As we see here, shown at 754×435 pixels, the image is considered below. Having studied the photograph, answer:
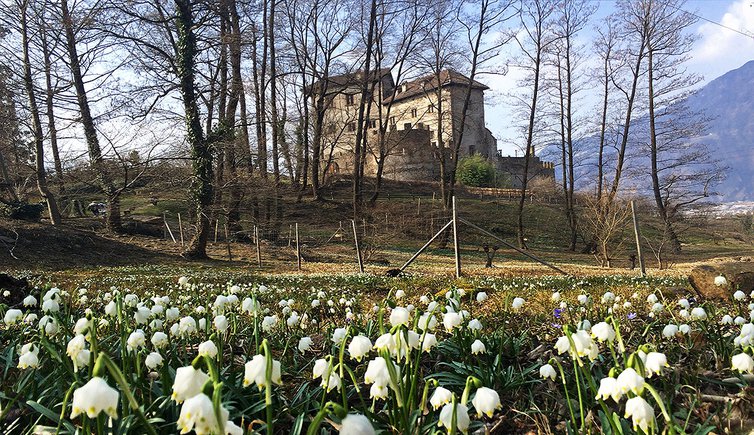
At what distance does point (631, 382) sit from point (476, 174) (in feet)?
159

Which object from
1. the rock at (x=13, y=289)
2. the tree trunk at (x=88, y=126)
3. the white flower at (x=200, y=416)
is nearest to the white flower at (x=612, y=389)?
the white flower at (x=200, y=416)

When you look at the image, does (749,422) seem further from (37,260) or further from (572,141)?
(572,141)

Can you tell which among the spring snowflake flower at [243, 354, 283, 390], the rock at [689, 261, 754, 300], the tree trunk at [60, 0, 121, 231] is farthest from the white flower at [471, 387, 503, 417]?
the tree trunk at [60, 0, 121, 231]

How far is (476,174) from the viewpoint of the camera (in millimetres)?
48969

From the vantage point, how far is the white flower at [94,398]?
1287 millimetres

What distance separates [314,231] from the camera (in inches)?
1142

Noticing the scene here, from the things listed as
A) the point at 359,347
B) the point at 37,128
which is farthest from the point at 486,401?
the point at 37,128

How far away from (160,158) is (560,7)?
81.8 ft

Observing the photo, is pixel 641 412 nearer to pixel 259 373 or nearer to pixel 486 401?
pixel 486 401

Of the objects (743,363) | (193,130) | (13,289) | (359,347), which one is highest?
(193,130)

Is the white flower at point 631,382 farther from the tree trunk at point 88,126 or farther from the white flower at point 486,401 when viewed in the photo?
the tree trunk at point 88,126

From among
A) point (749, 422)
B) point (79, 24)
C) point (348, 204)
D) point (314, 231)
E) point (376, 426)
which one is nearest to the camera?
point (376, 426)

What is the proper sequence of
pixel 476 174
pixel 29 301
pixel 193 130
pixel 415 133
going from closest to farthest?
pixel 29 301 < pixel 193 130 < pixel 476 174 < pixel 415 133

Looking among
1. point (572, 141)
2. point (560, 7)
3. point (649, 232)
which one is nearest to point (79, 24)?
point (560, 7)
